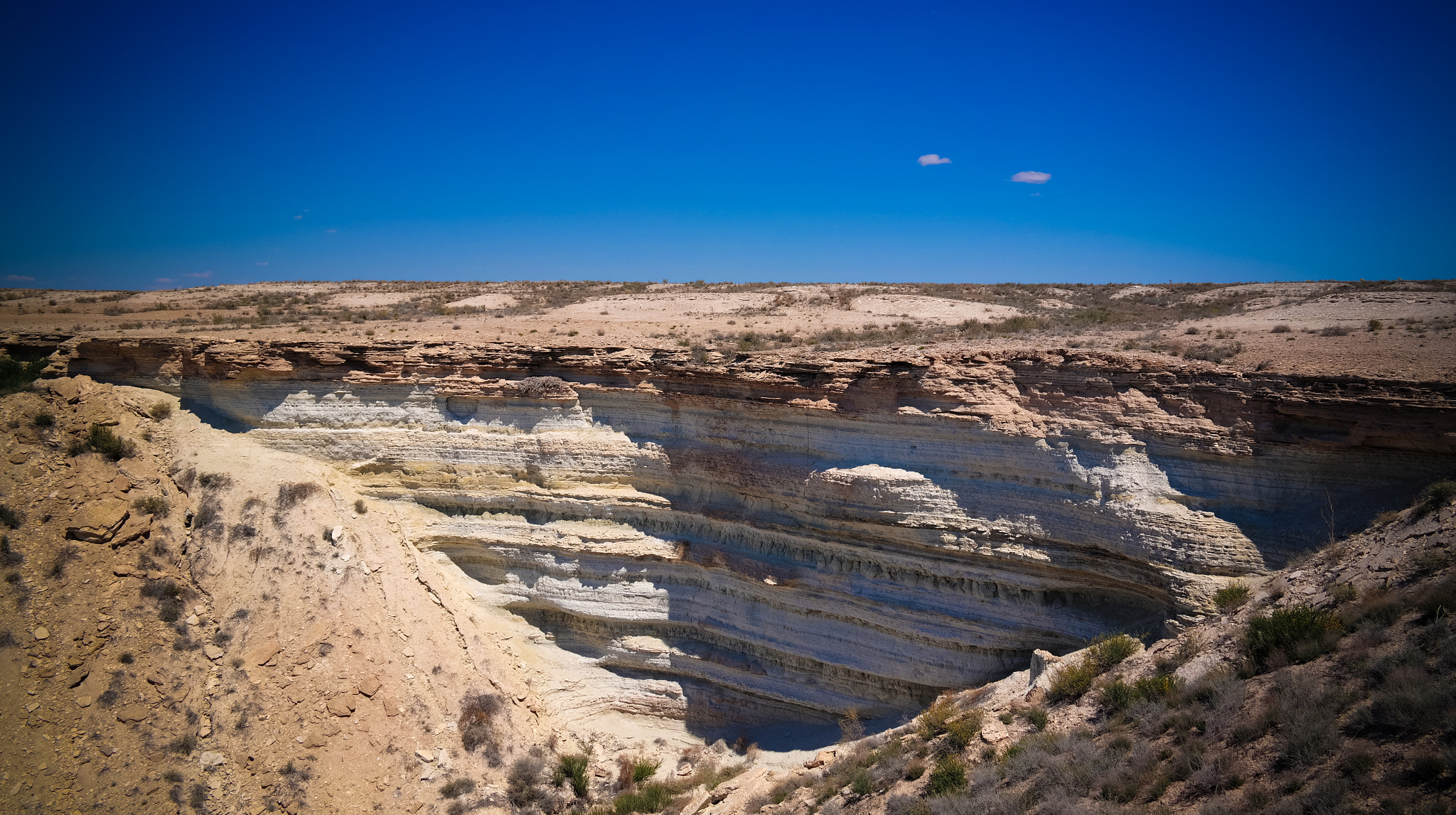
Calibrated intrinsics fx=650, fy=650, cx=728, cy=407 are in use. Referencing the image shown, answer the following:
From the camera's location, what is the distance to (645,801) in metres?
12.5

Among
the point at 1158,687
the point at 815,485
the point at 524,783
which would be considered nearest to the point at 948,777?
the point at 1158,687

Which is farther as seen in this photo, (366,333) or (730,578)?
(366,333)

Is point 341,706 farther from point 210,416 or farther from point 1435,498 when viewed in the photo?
point 1435,498

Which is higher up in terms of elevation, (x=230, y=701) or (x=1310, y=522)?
(x=1310, y=522)

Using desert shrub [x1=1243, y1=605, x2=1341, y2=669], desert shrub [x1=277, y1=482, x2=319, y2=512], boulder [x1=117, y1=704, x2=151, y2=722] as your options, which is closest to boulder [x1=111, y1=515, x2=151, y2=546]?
desert shrub [x1=277, y1=482, x2=319, y2=512]

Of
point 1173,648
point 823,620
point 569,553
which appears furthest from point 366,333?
point 1173,648

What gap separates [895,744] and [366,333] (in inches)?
662

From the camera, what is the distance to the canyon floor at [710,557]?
8961mm

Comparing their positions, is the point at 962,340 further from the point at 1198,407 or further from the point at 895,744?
the point at 895,744

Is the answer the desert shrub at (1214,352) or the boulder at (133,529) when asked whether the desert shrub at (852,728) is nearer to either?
the desert shrub at (1214,352)

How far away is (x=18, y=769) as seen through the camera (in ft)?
34.6

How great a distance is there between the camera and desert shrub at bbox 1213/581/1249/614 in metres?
9.46

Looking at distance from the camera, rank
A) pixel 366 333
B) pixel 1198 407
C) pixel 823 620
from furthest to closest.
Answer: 1. pixel 366 333
2. pixel 823 620
3. pixel 1198 407

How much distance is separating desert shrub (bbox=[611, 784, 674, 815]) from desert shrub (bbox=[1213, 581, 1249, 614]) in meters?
10.1
